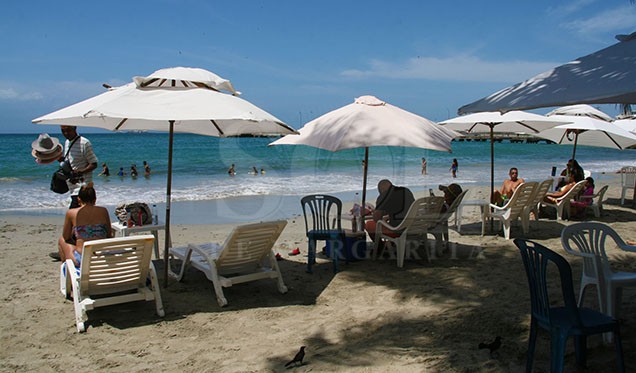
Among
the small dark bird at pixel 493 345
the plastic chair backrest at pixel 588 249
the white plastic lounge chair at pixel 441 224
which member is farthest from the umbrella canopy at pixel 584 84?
the white plastic lounge chair at pixel 441 224

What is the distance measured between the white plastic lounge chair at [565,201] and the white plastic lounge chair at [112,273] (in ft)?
25.2

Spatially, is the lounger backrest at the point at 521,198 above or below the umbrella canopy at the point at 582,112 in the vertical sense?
below

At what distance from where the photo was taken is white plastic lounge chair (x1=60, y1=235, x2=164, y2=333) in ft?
13.8

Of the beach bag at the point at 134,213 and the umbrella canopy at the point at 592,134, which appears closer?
the beach bag at the point at 134,213

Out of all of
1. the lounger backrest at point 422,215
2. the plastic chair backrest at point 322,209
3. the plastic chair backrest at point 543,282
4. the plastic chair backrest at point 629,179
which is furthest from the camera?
the plastic chair backrest at point 629,179

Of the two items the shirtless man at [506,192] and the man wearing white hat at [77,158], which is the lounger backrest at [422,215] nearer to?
the shirtless man at [506,192]

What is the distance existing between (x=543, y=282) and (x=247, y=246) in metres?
2.91

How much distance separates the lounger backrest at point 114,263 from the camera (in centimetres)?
419

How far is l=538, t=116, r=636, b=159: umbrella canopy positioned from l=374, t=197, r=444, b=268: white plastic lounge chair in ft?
13.4

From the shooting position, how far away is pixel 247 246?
4.95 m

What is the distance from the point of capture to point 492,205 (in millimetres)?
8062

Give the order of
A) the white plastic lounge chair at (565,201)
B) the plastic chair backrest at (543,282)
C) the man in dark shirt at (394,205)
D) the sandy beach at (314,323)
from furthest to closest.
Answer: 1. the white plastic lounge chair at (565,201)
2. the man in dark shirt at (394,205)
3. the sandy beach at (314,323)
4. the plastic chair backrest at (543,282)

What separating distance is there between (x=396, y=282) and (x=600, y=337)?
2.27 metres

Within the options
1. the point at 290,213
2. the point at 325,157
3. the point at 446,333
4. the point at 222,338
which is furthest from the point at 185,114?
the point at 325,157
